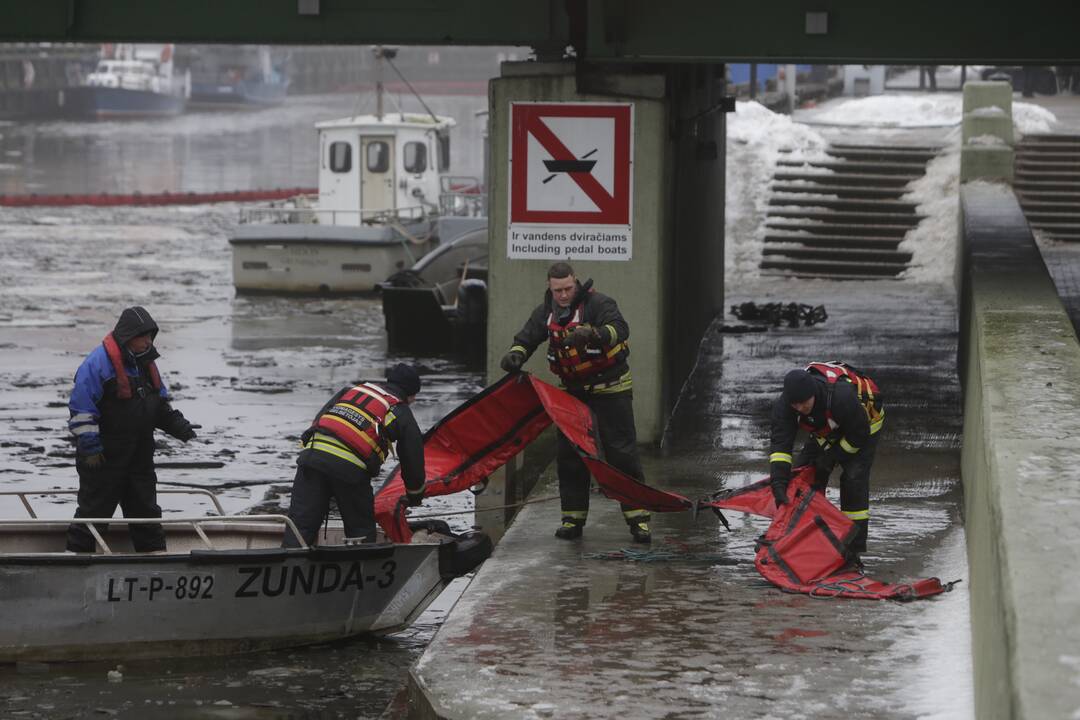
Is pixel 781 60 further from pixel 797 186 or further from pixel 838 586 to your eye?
pixel 797 186

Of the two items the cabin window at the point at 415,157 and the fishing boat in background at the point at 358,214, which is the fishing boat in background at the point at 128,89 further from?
the cabin window at the point at 415,157

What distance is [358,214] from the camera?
33000 millimetres

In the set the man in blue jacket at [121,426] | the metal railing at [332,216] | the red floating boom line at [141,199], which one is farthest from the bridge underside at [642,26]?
the red floating boom line at [141,199]

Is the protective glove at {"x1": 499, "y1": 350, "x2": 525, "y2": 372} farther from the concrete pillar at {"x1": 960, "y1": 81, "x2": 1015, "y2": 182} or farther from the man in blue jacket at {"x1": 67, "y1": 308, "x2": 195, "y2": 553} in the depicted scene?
the concrete pillar at {"x1": 960, "y1": 81, "x2": 1015, "y2": 182}

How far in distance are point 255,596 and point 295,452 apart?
774 cm

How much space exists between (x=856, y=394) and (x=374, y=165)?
2433cm

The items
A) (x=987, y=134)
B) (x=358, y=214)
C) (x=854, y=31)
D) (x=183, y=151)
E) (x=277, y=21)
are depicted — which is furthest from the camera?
(x=183, y=151)

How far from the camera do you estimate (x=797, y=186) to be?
1186 inches

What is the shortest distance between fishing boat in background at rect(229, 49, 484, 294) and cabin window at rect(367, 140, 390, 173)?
2 cm

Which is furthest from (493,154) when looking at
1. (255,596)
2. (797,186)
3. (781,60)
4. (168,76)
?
(168,76)

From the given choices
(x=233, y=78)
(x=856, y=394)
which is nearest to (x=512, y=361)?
(x=856, y=394)

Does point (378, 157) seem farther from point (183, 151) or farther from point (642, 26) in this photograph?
point (183, 151)

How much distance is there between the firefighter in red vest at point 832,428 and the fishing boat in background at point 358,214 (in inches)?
830

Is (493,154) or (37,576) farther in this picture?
(493,154)
